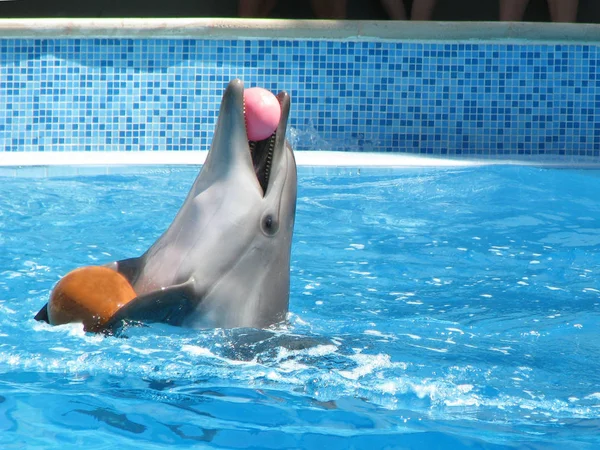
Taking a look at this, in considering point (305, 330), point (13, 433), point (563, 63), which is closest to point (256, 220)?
point (305, 330)

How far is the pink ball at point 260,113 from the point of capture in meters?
3.93

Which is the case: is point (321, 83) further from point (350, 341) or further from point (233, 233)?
point (233, 233)

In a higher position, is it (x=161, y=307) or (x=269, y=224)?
(x=269, y=224)

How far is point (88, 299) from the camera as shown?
3.94 metres

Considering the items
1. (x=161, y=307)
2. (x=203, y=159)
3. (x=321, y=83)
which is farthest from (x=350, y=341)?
(x=321, y=83)

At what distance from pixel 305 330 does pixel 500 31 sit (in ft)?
19.7

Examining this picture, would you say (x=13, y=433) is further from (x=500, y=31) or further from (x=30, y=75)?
(x=500, y=31)

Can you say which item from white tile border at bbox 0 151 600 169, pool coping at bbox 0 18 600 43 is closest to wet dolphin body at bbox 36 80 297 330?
white tile border at bbox 0 151 600 169

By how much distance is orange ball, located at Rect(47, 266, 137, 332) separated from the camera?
3932mm

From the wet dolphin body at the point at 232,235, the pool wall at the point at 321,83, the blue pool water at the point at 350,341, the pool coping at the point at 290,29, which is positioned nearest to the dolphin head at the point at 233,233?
the wet dolphin body at the point at 232,235

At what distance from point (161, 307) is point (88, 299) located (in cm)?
33

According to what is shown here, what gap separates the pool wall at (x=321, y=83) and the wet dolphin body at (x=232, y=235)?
5.54m

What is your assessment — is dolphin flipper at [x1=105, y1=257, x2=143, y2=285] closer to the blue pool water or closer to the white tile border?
the blue pool water

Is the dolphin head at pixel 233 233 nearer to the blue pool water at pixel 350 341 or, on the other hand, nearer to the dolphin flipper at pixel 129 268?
the dolphin flipper at pixel 129 268
